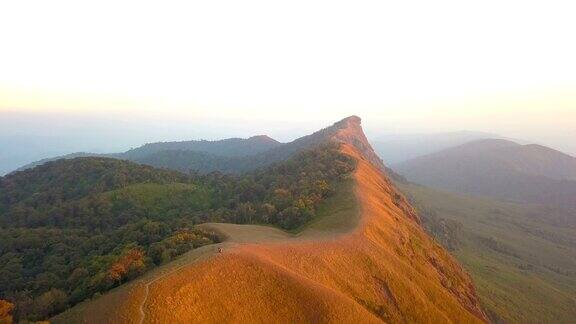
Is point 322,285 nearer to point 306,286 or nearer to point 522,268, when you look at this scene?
point 306,286

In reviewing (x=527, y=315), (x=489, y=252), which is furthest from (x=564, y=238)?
(x=527, y=315)

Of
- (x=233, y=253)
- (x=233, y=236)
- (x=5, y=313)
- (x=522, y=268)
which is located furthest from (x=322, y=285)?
(x=522, y=268)

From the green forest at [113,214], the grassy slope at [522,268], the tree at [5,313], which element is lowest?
the grassy slope at [522,268]

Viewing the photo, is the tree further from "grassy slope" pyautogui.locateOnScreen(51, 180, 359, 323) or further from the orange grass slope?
the orange grass slope

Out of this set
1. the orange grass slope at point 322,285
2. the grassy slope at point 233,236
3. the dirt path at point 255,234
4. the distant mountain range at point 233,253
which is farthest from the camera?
the dirt path at point 255,234

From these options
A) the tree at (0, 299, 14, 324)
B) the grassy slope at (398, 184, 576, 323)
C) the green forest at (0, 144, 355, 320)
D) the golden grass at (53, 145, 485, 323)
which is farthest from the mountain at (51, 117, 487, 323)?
the grassy slope at (398, 184, 576, 323)

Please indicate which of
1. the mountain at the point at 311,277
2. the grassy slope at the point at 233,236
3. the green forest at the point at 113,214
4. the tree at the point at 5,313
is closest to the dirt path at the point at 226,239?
the grassy slope at the point at 233,236

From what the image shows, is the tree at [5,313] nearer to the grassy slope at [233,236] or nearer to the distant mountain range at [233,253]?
the distant mountain range at [233,253]

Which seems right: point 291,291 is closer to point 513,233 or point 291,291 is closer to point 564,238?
point 513,233
